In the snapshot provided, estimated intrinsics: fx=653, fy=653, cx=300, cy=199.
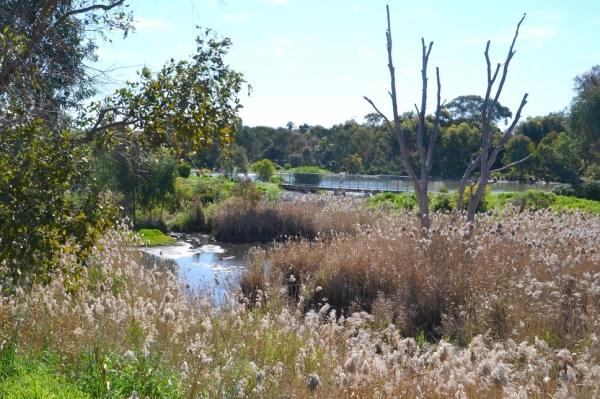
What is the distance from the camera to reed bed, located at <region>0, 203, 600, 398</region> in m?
4.70

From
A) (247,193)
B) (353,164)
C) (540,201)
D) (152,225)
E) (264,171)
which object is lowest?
(152,225)

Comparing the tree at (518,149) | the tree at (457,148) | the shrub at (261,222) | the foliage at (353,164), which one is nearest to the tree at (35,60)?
the shrub at (261,222)

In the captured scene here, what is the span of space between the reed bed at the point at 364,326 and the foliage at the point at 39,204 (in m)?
0.60

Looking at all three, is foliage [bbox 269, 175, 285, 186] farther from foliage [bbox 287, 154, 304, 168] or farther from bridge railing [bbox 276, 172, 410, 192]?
foliage [bbox 287, 154, 304, 168]

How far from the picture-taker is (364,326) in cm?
929

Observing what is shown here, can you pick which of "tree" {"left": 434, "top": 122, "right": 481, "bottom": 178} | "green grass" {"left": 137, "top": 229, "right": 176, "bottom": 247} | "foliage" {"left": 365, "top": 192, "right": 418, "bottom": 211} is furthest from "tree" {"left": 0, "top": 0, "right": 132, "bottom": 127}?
"tree" {"left": 434, "top": 122, "right": 481, "bottom": 178}

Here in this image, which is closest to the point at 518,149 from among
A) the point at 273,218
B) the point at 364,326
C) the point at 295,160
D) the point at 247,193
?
the point at 295,160

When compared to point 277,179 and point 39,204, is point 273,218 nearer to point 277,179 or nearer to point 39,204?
point 39,204

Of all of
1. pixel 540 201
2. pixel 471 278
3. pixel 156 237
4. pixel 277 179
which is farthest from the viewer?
pixel 277 179

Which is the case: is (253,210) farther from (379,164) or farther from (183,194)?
(379,164)

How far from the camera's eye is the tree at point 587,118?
39.7 m

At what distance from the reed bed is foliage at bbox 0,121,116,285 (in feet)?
1.97

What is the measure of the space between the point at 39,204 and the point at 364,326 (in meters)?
5.11

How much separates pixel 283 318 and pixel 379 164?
66.1m
